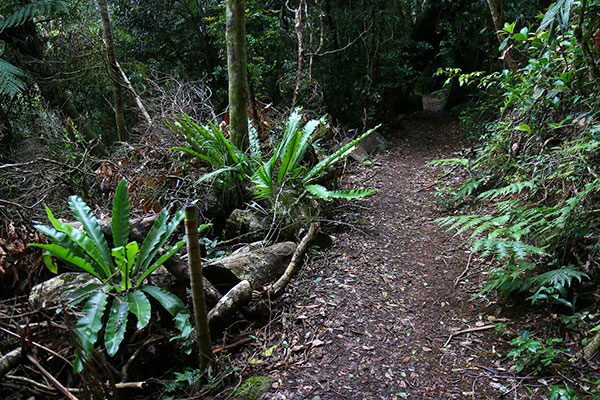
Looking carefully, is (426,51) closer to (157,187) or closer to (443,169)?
(443,169)

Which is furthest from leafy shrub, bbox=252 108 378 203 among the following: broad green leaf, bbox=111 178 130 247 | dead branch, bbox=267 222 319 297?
broad green leaf, bbox=111 178 130 247

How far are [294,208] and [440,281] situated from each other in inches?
56.5

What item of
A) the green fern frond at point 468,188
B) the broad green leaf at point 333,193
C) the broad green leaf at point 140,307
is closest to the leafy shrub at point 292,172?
the broad green leaf at point 333,193

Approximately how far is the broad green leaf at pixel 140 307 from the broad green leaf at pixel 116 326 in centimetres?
A: 4

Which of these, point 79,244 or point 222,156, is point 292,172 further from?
point 79,244

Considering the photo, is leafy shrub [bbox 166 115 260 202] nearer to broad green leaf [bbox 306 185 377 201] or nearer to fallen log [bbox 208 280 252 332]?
broad green leaf [bbox 306 185 377 201]

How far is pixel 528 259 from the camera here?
2418mm

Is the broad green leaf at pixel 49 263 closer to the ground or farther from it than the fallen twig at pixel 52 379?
farther from it

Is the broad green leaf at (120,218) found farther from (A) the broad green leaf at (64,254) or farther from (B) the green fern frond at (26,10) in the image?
(B) the green fern frond at (26,10)

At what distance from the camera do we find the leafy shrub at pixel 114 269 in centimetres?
188

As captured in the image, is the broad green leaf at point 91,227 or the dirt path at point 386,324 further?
the broad green leaf at point 91,227

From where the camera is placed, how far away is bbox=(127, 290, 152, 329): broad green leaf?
1.88m

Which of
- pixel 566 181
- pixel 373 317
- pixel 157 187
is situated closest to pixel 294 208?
pixel 373 317

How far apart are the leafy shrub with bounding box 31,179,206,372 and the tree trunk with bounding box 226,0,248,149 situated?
1.87 metres
